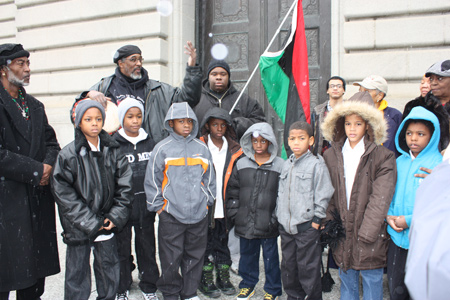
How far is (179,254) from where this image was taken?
3.50m

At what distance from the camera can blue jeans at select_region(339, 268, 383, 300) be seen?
316 centimetres

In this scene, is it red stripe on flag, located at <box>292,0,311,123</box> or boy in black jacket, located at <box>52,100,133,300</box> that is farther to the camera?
red stripe on flag, located at <box>292,0,311,123</box>

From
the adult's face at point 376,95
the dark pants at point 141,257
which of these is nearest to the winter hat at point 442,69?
the adult's face at point 376,95

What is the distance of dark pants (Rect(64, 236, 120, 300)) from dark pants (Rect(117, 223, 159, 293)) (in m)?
0.35

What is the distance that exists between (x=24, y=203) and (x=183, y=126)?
1510mm

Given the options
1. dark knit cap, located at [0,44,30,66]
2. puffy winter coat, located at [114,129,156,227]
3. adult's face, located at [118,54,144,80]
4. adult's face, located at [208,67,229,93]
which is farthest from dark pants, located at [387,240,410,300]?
dark knit cap, located at [0,44,30,66]

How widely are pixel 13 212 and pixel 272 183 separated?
88.3 inches

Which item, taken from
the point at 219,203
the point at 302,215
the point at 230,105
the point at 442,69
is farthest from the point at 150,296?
the point at 442,69

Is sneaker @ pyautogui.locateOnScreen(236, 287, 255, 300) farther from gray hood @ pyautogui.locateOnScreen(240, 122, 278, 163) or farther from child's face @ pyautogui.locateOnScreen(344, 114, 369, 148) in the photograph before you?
child's face @ pyautogui.locateOnScreen(344, 114, 369, 148)

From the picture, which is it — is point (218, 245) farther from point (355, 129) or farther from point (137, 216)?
point (355, 129)

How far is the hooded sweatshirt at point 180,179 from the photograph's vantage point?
11.4 feet

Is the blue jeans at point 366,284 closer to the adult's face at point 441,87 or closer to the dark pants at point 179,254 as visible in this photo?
the dark pants at point 179,254

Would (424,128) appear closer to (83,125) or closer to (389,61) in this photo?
(83,125)

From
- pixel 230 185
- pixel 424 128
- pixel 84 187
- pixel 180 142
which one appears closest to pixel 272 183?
pixel 230 185
